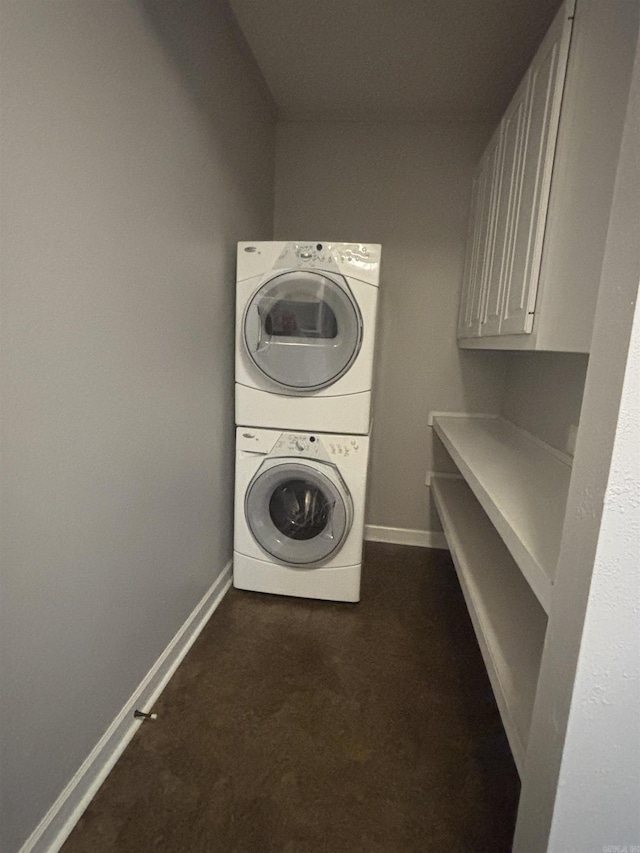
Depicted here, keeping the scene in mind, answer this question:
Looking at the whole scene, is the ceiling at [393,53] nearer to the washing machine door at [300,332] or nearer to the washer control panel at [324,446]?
the washing machine door at [300,332]

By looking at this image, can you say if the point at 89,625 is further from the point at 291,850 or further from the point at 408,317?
the point at 408,317

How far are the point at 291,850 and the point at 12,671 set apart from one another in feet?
2.69

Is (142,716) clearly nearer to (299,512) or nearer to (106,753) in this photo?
(106,753)

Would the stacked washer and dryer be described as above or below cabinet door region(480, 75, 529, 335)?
below

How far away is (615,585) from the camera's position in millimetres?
771

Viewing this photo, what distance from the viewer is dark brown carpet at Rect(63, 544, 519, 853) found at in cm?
124

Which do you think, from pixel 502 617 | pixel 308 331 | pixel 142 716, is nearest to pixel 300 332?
pixel 308 331

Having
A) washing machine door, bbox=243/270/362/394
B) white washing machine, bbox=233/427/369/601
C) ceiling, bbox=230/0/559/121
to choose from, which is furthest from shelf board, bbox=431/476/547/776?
ceiling, bbox=230/0/559/121

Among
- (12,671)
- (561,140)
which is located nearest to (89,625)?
(12,671)

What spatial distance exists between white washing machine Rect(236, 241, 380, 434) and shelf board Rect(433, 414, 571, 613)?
21.6 inches

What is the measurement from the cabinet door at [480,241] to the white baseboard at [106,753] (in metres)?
1.84

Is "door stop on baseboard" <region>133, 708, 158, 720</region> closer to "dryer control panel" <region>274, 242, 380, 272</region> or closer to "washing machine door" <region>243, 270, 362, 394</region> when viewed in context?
"washing machine door" <region>243, 270, 362, 394</region>

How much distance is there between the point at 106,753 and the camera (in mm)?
1376

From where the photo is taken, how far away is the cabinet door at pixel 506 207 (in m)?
1.69
